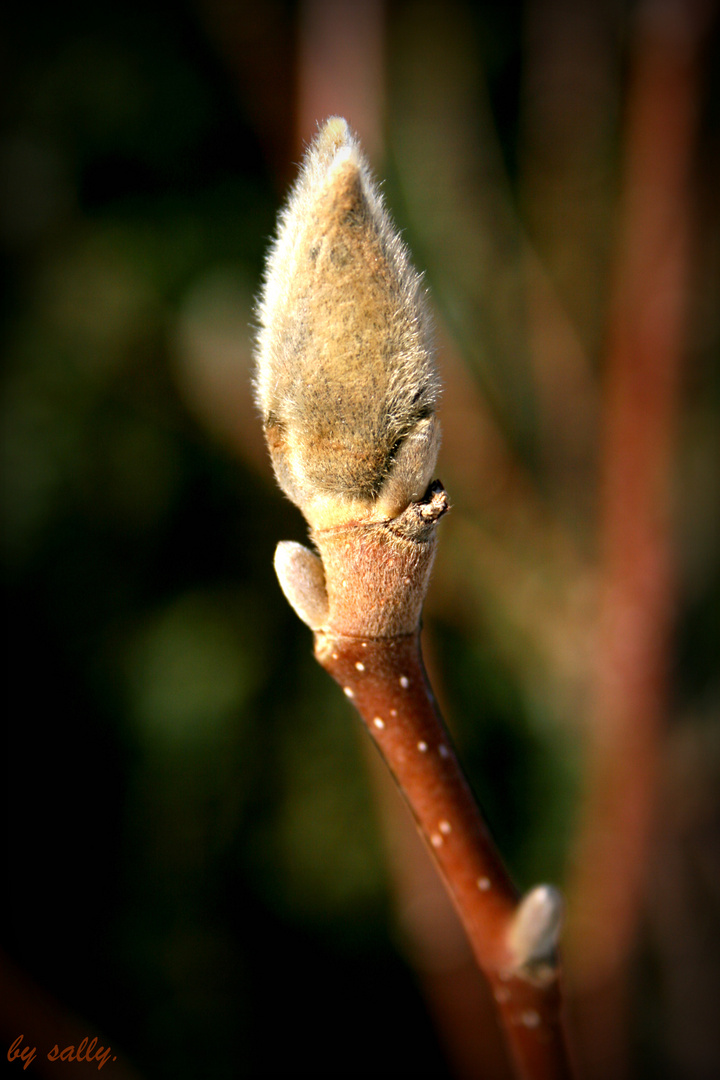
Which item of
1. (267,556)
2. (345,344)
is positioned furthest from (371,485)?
(267,556)

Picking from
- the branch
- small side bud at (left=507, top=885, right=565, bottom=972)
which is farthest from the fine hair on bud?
small side bud at (left=507, top=885, right=565, bottom=972)

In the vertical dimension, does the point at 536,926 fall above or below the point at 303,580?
below

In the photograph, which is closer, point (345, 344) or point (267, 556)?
point (345, 344)

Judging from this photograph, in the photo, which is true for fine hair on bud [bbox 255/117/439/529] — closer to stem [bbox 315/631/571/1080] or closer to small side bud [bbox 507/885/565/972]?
stem [bbox 315/631/571/1080]

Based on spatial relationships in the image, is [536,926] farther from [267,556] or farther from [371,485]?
[267,556]

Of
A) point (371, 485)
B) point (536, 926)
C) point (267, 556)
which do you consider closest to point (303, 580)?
point (371, 485)

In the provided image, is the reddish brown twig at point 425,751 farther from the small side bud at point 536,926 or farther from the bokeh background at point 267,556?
the bokeh background at point 267,556

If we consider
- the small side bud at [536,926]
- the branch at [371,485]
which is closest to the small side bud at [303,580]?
the branch at [371,485]
